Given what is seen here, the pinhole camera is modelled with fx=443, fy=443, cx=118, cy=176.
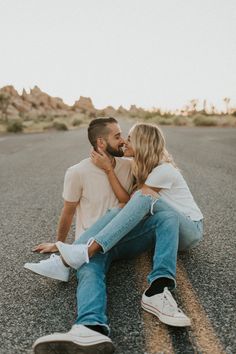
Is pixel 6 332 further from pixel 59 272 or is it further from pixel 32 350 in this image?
pixel 59 272

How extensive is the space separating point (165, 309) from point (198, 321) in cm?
21

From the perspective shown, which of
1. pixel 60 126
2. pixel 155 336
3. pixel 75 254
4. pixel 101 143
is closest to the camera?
pixel 155 336

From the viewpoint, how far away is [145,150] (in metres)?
3.59

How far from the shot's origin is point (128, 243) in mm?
3453

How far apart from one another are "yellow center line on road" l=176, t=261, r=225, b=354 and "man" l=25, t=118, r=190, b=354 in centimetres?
11

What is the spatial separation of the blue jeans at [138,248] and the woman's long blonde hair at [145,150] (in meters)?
0.33

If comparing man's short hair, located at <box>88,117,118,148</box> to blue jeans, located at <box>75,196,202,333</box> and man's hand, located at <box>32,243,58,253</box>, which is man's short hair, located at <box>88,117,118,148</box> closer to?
blue jeans, located at <box>75,196,202,333</box>

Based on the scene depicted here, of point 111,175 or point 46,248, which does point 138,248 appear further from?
point 46,248

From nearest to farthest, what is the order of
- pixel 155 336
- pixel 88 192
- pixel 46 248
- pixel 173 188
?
pixel 155 336
pixel 173 188
pixel 88 192
pixel 46 248

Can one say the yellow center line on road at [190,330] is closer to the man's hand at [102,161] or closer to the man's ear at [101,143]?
the man's hand at [102,161]

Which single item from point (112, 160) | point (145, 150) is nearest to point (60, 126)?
point (112, 160)

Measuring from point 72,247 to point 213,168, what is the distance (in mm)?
7351

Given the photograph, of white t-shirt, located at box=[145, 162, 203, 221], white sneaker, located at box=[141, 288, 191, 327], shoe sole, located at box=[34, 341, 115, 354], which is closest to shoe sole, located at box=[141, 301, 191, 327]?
white sneaker, located at box=[141, 288, 191, 327]

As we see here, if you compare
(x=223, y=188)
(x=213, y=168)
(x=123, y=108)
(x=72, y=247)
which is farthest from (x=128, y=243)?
(x=123, y=108)
